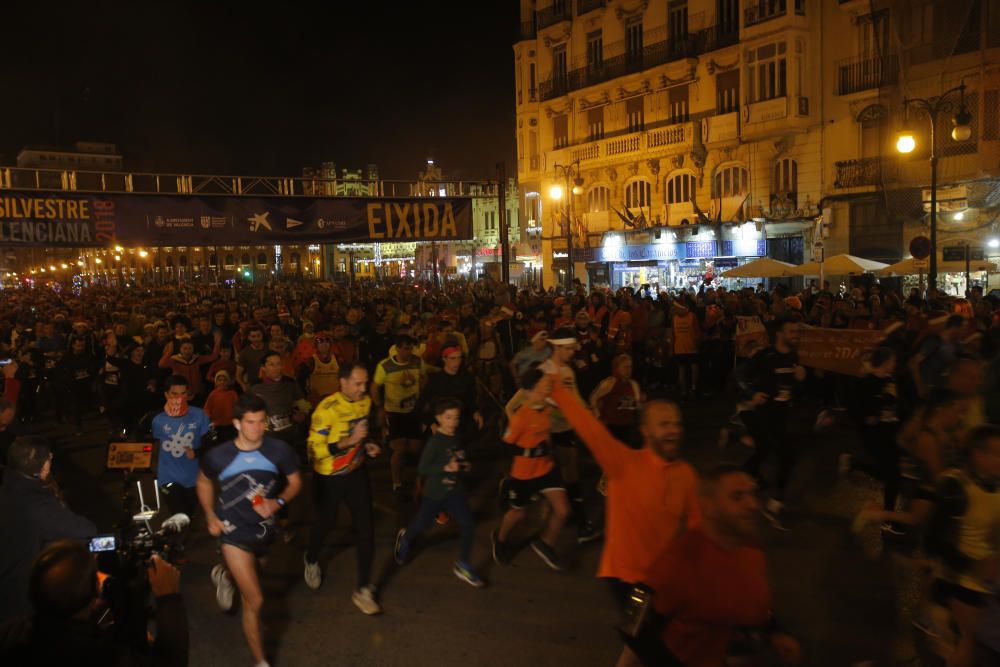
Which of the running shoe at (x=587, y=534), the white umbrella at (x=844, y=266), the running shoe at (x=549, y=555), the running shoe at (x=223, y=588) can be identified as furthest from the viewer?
the white umbrella at (x=844, y=266)

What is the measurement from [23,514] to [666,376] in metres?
11.5

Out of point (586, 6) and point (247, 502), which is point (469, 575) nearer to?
point (247, 502)

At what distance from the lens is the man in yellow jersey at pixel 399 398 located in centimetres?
776

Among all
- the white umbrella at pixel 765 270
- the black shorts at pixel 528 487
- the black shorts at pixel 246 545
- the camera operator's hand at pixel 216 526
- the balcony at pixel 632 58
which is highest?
the balcony at pixel 632 58

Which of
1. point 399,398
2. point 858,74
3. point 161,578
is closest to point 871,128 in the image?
point 858,74

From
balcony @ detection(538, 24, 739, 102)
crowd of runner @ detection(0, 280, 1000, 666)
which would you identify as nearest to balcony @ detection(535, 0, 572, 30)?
balcony @ detection(538, 24, 739, 102)

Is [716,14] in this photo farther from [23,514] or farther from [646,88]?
[23,514]

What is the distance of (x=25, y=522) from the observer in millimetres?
3697

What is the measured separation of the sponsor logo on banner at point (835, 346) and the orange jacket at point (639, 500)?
24.9ft

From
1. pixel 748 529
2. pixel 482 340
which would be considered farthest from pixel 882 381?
pixel 482 340

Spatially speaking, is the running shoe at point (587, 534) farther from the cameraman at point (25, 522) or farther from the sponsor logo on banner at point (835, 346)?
the sponsor logo on banner at point (835, 346)

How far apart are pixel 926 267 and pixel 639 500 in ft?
55.4

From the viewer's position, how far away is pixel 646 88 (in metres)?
31.3

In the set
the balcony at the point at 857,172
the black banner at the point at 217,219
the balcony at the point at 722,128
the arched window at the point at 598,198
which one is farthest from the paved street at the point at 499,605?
the arched window at the point at 598,198
